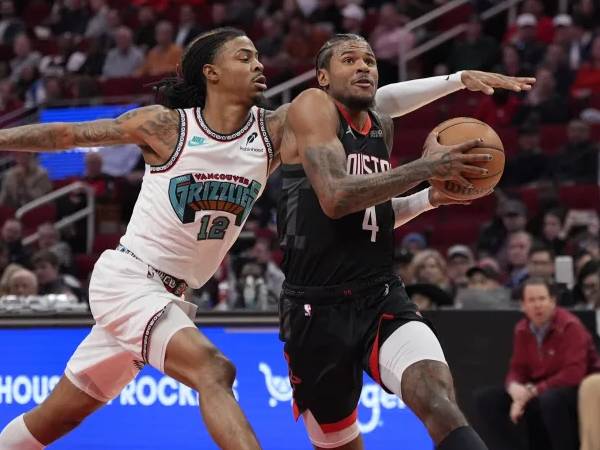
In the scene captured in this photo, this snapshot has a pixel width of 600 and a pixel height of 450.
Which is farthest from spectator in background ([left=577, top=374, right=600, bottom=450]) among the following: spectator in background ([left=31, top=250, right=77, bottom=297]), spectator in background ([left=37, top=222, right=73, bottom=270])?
spectator in background ([left=37, top=222, right=73, bottom=270])

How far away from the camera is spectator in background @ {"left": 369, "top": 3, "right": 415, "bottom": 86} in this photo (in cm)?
1538

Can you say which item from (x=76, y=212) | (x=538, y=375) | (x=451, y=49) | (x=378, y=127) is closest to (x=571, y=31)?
(x=451, y=49)

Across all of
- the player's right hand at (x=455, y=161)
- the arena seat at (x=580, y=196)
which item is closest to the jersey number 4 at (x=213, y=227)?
the player's right hand at (x=455, y=161)

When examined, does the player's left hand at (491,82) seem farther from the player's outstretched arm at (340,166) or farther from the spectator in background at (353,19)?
the spectator in background at (353,19)

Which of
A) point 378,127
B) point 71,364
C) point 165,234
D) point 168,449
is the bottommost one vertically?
point 168,449

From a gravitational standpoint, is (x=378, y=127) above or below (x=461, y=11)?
below

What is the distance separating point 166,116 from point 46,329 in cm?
342

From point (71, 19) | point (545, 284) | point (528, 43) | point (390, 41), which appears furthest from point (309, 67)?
point (545, 284)

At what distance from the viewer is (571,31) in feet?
48.6

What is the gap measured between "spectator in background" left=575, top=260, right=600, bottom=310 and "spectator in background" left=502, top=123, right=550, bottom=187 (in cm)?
393

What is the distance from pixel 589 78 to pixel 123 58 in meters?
6.32

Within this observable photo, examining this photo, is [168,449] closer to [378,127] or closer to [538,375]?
[538,375]

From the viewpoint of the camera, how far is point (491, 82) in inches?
223

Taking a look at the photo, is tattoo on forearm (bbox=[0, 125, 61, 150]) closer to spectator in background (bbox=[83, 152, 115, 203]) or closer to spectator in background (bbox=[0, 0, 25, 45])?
spectator in background (bbox=[83, 152, 115, 203])
